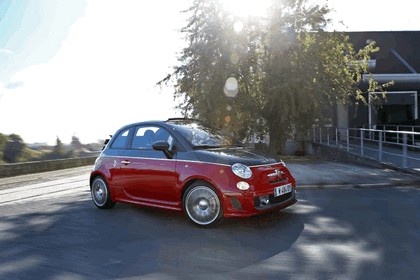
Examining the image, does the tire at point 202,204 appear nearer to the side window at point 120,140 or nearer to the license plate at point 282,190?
the license plate at point 282,190

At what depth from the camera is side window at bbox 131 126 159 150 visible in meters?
6.38

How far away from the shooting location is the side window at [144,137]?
6.38 m

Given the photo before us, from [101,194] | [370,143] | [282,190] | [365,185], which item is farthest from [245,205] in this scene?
[370,143]

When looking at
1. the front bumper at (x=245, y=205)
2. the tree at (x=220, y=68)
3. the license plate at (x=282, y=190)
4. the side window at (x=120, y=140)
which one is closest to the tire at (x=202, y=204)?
the front bumper at (x=245, y=205)

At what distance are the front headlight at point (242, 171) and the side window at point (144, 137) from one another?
64.9 inches

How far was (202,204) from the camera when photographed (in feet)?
18.1

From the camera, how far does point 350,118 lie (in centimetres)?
2336

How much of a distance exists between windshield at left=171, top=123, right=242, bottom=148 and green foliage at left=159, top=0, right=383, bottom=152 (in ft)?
25.5

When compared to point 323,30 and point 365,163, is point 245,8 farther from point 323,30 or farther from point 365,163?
point 365,163

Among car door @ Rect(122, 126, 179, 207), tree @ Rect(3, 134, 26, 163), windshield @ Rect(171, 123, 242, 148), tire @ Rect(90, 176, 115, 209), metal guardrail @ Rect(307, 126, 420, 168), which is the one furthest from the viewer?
tree @ Rect(3, 134, 26, 163)

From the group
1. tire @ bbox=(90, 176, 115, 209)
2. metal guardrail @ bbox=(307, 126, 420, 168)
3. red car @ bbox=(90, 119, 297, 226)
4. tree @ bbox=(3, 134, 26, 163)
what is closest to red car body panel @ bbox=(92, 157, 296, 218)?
red car @ bbox=(90, 119, 297, 226)

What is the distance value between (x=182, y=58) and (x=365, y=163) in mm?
7942

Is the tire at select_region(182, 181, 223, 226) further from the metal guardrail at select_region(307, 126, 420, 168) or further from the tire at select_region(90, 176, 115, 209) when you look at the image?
the metal guardrail at select_region(307, 126, 420, 168)

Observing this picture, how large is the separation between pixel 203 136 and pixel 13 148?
14.2 metres
